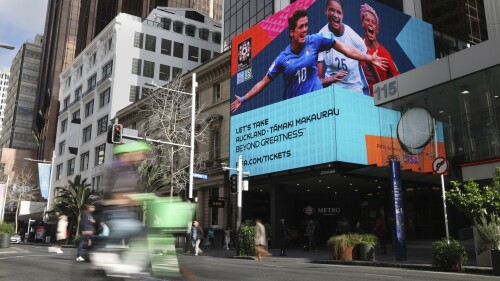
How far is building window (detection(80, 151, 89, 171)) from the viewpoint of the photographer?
63.8 m

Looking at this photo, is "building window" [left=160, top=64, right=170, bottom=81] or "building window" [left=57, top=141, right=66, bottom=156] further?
"building window" [left=57, top=141, right=66, bottom=156]

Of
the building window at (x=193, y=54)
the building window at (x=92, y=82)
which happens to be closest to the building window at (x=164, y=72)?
the building window at (x=193, y=54)

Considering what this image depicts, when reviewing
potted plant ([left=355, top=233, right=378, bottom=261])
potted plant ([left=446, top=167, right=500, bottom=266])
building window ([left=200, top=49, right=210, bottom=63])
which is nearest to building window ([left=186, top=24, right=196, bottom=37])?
building window ([left=200, top=49, right=210, bottom=63])

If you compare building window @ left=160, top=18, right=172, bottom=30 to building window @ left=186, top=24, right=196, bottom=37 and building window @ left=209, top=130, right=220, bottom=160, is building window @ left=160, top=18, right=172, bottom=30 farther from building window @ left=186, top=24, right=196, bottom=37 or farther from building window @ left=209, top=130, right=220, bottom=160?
building window @ left=209, top=130, right=220, bottom=160

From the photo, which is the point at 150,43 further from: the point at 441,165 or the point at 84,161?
the point at 441,165

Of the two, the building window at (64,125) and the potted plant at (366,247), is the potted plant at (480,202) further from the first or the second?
the building window at (64,125)

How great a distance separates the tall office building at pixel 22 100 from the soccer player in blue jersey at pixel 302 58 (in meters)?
119

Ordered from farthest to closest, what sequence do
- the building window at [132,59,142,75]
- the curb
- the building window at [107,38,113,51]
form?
the building window at [107,38,113,51] → the building window at [132,59,142,75] → the curb

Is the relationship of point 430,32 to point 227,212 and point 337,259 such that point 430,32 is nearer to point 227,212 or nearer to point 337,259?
point 227,212

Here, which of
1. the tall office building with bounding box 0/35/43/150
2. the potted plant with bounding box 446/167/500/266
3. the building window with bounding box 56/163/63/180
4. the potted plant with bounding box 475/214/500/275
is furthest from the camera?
the tall office building with bounding box 0/35/43/150

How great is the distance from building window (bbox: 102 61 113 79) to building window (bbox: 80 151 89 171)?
11.5 m

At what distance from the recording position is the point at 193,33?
6538cm

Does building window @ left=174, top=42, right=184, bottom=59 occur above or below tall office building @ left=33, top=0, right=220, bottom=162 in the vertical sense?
below

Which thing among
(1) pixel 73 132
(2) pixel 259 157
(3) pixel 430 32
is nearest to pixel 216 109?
(2) pixel 259 157
